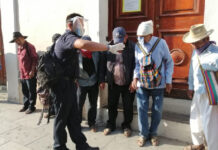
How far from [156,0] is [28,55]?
3.07 metres

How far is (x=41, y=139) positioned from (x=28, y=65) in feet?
6.37

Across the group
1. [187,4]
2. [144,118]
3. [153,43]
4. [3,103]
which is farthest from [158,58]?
[3,103]

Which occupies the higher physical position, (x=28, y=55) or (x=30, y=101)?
(x=28, y=55)

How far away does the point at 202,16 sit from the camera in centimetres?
327

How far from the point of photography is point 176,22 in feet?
11.5

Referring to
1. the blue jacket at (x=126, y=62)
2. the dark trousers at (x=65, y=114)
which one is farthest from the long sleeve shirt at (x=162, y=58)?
the dark trousers at (x=65, y=114)

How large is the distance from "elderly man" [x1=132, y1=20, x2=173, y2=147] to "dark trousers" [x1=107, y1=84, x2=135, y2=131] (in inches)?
12.4

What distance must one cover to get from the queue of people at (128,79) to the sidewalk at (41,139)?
137 mm

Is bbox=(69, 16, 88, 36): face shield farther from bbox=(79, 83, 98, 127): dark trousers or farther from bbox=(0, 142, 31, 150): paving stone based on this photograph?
bbox=(0, 142, 31, 150): paving stone

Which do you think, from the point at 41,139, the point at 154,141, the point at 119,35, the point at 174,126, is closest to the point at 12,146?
the point at 41,139

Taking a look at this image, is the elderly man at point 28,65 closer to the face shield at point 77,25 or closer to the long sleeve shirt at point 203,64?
the face shield at point 77,25

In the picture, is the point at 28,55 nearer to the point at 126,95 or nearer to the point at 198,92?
the point at 126,95

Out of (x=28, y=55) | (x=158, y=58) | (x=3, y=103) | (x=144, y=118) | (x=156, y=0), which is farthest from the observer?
(x=3, y=103)

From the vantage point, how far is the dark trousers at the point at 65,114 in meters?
2.71
